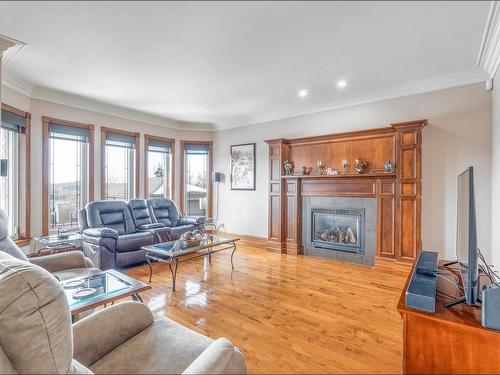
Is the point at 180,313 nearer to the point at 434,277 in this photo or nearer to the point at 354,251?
the point at 434,277

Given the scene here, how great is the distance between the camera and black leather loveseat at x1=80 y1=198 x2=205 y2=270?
151 inches

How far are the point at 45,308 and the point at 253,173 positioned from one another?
199 inches

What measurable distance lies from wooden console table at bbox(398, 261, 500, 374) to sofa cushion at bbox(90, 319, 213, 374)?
3.47ft

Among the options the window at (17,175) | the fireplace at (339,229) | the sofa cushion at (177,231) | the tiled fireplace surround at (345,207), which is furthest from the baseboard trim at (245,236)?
the window at (17,175)

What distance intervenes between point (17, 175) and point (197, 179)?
11.0 ft

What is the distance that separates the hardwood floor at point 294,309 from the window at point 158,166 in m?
2.28

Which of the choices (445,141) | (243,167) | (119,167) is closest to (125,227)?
(119,167)

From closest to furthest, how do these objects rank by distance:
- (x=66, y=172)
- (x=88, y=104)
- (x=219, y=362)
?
(x=219, y=362)
(x=66, y=172)
(x=88, y=104)

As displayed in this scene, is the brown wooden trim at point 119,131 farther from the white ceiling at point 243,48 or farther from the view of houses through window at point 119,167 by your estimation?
the white ceiling at point 243,48

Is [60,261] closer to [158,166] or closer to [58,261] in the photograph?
[58,261]

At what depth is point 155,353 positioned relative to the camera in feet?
4.27

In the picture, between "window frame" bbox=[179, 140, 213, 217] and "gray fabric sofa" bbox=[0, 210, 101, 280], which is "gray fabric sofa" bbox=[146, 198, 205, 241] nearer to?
"window frame" bbox=[179, 140, 213, 217]

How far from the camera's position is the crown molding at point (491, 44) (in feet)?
7.41

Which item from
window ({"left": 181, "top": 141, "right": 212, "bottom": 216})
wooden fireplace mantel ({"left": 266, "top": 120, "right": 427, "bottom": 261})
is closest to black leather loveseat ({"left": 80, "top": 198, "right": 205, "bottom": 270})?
window ({"left": 181, "top": 141, "right": 212, "bottom": 216})
